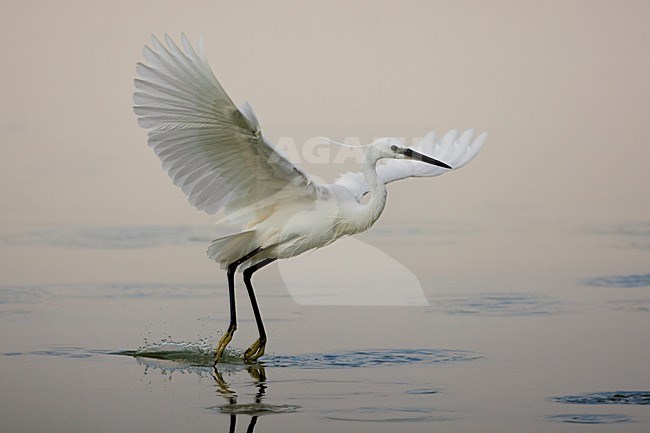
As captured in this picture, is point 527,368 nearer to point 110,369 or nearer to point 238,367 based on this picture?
point 238,367

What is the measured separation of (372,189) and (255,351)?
133cm

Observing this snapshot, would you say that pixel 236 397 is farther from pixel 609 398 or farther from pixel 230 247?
pixel 609 398

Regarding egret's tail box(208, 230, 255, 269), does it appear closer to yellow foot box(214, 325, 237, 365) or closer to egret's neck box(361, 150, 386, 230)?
yellow foot box(214, 325, 237, 365)

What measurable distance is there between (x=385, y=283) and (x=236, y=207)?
235 centimetres

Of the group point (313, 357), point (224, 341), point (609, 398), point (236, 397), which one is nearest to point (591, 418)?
point (609, 398)

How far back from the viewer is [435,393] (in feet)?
24.1

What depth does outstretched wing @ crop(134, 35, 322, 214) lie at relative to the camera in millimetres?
7629

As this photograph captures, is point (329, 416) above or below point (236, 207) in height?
below

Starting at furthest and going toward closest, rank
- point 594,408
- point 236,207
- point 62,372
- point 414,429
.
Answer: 1. point 236,207
2. point 62,372
3. point 594,408
4. point 414,429

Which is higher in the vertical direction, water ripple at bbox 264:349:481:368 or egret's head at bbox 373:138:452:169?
egret's head at bbox 373:138:452:169

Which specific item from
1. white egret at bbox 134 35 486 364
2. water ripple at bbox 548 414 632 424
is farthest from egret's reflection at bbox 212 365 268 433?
water ripple at bbox 548 414 632 424

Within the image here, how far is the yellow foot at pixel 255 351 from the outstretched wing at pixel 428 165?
4.60ft

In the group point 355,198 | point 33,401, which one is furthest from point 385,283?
point 33,401

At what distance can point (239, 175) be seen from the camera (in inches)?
334
